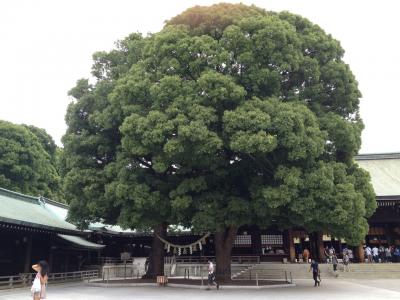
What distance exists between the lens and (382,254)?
1113 inches

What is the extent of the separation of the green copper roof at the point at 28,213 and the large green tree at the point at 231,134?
8.94 feet

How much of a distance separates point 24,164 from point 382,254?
122 ft

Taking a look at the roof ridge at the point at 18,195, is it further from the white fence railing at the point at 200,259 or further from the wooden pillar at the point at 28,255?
the white fence railing at the point at 200,259

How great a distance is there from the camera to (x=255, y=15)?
19250 mm

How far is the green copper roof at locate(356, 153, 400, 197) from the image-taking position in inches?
1145

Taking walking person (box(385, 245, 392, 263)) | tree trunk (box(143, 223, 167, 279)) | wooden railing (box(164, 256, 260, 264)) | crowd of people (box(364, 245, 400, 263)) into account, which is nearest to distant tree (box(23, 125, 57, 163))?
wooden railing (box(164, 256, 260, 264))

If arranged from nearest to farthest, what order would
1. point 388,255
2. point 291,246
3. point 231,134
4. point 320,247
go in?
point 231,134, point 388,255, point 320,247, point 291,246

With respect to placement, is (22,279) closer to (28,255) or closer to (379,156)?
(28,255)

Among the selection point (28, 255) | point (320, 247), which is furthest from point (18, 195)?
point (320, 247)

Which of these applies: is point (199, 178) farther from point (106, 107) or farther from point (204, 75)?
point (106, 107)

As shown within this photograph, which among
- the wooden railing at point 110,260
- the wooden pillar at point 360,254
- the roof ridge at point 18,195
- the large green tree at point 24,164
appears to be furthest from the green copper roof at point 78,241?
the wooden pillar at point 360,254

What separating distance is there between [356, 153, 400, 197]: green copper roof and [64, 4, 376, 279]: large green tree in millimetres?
10709

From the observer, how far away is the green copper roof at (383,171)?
2908 cm

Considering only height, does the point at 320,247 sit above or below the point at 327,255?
above
